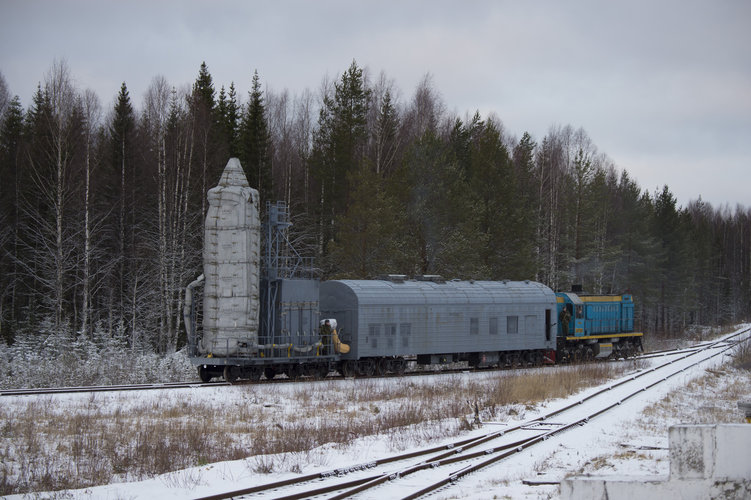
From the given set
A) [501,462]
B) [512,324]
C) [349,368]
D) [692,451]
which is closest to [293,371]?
[349,368]

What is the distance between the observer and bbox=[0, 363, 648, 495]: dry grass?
12398 mm

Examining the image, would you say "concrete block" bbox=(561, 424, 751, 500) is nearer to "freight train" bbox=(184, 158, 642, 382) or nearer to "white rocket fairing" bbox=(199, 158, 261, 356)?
"freight train" bbox=(184, 158, 642, 382)

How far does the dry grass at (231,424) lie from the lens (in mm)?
12398

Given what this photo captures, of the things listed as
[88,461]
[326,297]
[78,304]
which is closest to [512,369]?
[326,297]

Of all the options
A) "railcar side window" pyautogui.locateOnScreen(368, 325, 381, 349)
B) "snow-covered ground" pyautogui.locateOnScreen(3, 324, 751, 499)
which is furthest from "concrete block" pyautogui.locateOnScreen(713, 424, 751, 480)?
"railcar side window" pyautogui.locateOnScreen(368, 325, 381, 349)

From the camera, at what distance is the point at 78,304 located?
43.1m

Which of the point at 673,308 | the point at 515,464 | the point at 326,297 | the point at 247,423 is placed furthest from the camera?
the point at 673,308

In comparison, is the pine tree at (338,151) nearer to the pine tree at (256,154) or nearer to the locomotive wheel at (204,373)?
the pine tree at (256,154)

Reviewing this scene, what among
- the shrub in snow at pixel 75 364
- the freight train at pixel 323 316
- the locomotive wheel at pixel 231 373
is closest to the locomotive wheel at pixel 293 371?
the freight train at pixel 323 316

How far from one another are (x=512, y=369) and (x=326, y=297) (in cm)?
881

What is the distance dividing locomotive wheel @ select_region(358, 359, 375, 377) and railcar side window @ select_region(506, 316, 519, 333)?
7722 mm

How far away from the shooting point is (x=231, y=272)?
2530 cm

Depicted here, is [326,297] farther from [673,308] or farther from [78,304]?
[673,308]

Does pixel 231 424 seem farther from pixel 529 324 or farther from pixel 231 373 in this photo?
pixel 529 324
